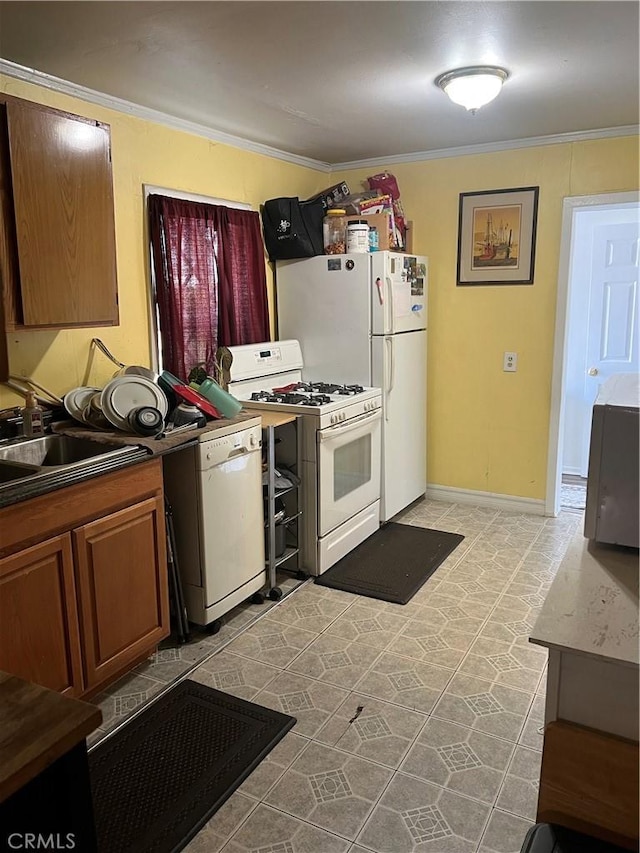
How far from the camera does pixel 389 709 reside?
2336 mm

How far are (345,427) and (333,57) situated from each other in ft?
5.59

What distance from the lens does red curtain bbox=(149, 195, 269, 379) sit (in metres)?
3.22

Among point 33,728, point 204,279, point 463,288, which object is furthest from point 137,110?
point 33,728

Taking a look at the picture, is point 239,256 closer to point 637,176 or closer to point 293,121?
point 293,121

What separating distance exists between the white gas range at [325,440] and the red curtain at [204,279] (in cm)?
18

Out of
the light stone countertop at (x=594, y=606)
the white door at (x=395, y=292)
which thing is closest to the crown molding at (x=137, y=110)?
the white door at (x=395, y=292)

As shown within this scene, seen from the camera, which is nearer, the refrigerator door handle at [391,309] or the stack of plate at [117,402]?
the stack of plate at [117,402]

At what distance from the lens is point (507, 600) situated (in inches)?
124

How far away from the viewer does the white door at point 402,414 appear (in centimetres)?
384

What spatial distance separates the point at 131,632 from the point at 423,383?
2.61 meters

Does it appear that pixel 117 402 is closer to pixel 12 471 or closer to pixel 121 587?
pixel 12 471

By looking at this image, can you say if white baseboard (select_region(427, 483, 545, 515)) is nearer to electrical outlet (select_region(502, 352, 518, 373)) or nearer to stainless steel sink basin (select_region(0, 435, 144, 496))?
electrical outlet (select_region(502, 352, 518, 373))

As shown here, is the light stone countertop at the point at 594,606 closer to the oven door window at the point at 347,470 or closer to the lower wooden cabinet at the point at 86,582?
the lower wooden cabinet at the point at 86,582

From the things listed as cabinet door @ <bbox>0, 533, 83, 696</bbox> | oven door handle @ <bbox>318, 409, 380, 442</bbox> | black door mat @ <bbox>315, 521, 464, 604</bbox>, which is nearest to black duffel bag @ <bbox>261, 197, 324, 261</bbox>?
oven door handle @ <bbox>318, 409, 380, 442</bbox>
